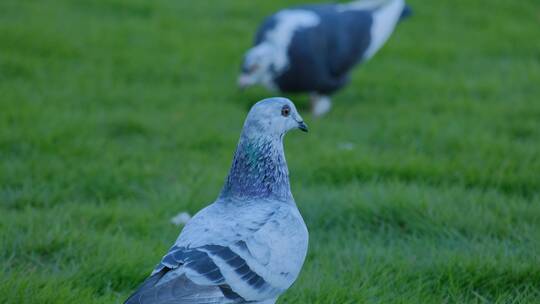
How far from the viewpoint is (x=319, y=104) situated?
641cm

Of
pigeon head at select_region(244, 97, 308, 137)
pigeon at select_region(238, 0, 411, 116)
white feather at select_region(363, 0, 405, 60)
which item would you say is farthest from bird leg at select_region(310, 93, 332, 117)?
pigeon head at select_region(244, 97, 308, 137)

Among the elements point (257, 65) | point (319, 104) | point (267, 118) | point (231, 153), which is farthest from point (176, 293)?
point (319, 104)

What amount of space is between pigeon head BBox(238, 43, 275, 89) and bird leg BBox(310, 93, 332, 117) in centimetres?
54

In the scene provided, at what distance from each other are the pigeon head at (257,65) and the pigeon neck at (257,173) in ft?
10.2

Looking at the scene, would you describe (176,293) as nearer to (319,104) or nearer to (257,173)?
(257,173)

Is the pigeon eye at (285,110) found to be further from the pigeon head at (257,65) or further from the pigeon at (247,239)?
the pigeon head at (257,65)

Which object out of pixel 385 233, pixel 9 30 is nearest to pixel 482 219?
pixel 385 233

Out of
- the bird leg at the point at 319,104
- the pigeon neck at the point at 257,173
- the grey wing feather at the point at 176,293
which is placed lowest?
the bird leg at the point at 319,104

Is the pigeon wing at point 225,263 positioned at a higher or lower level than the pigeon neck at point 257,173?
lower

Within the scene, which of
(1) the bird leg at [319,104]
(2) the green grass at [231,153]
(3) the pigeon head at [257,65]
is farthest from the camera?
(1) the bird leg at [319,104]

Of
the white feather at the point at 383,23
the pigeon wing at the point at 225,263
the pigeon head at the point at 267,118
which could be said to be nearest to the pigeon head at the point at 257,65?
the white feather at the point at 383,23

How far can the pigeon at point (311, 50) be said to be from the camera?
20.2ft

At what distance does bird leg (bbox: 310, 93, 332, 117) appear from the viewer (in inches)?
250

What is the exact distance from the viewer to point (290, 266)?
2.68 m
